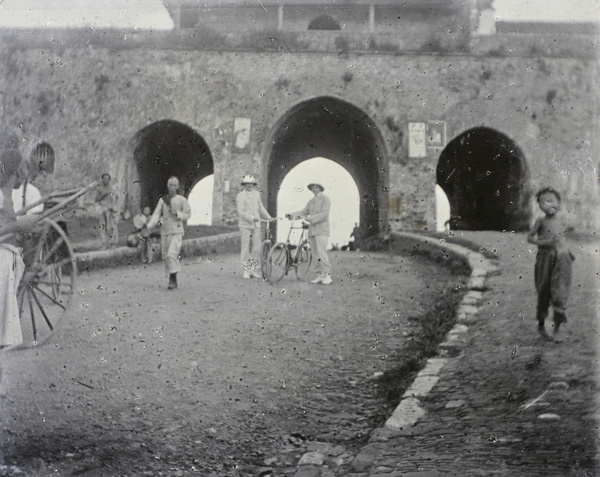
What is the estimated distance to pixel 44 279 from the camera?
16.5 feet

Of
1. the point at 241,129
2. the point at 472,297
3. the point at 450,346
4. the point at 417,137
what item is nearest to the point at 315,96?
the point at 241,129

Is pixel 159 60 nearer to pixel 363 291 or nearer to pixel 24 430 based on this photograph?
pixel 363 291

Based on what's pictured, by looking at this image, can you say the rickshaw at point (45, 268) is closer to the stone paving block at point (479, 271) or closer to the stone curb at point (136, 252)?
the stone curb at point (136, 252)

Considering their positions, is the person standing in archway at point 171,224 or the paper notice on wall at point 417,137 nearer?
the person standing in archway at point 171,224

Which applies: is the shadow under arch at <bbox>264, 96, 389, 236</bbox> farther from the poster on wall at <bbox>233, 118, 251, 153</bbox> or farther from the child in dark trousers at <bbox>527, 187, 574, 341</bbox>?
the child in dark trousers at <bbox>527, 187, 574, 341</bbox>

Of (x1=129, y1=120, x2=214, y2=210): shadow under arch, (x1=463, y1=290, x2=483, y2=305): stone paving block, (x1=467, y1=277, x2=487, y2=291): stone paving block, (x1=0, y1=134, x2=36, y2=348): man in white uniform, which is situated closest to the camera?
(x1=0, y1=134, x2=36, y2=348): man in white uniform

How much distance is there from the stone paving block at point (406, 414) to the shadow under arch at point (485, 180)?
793 cm

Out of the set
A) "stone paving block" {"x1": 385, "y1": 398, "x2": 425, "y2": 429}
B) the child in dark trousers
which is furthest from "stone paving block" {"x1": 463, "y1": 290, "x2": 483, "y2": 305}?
"stone paving block" {"x1": 385, "y1": 398, "x2": 425, "y2": 429}

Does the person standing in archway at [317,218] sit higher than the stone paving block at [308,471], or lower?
higher

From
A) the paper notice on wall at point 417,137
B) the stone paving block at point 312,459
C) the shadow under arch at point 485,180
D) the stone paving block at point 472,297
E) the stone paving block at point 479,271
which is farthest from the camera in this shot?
the paper notice on wall at point 417,137

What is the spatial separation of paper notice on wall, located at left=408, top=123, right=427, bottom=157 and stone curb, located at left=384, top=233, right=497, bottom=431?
222 inches

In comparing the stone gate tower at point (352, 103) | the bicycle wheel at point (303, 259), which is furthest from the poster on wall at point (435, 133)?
the bicycle wheel at point (303, 259)

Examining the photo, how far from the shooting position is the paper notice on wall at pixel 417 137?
537 inches

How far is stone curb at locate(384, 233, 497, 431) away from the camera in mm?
4137
